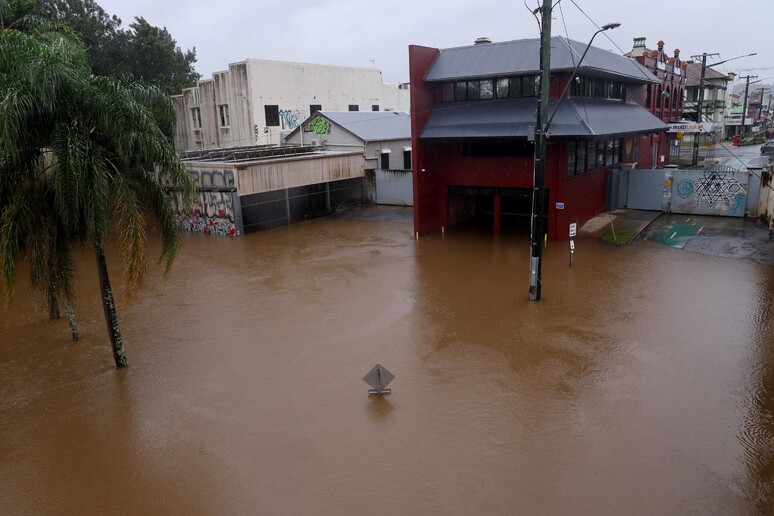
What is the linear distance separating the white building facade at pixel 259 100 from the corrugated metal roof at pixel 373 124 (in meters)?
5.93

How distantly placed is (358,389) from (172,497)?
14.1ft

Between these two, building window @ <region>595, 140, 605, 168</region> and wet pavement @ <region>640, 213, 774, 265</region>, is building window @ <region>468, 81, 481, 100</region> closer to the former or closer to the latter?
building window @ <region>595, 140, 605, 168</region>

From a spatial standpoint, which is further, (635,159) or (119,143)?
(635,159)

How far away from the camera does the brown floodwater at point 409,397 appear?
A: 338 inches

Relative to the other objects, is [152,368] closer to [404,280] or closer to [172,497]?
[172,497]

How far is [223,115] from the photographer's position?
149 feet

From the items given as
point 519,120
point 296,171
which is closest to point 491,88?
point 519,120

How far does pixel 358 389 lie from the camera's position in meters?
11.9

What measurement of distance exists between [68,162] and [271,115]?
35050mm

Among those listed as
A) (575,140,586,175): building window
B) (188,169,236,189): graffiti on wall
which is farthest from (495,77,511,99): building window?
(188,169,236,189): graffiti on wall

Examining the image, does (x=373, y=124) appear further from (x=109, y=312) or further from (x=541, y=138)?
(x=109, y=312)

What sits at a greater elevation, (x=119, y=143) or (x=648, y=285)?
(x=119, y=143)

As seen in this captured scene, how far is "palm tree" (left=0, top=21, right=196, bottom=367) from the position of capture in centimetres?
1087

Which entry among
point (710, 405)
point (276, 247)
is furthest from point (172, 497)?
point (276, 247)
